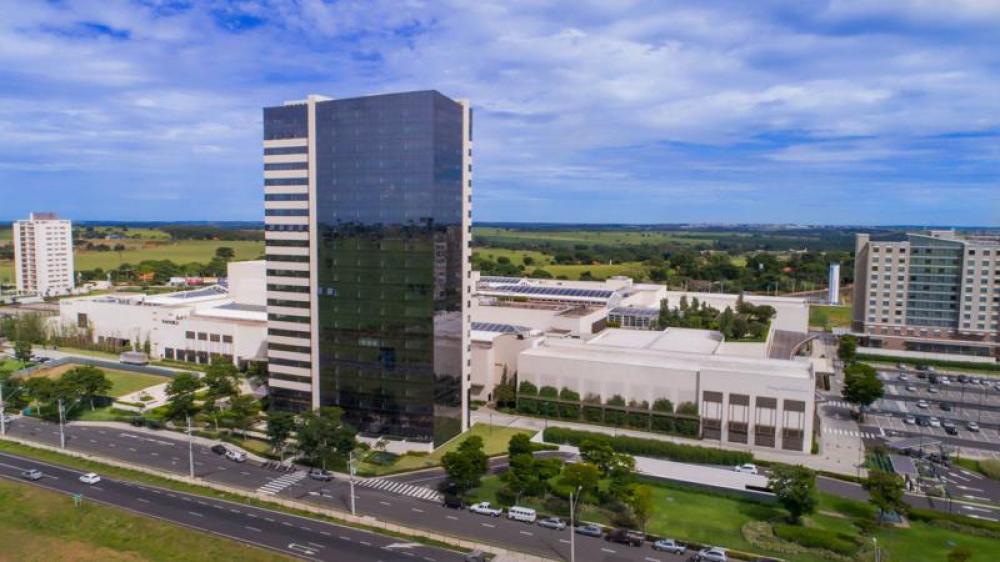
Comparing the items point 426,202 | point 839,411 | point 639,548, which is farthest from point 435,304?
point 839,411

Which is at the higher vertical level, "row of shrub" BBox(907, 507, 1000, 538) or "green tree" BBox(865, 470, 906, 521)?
"green tree" BBox(865, 470, 906, 521)

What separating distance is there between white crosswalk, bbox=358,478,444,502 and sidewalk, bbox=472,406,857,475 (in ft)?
66.2

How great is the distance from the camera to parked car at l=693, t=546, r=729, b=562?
46125mm

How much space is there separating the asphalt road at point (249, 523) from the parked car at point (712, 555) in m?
16.5

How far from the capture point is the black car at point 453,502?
55844 millimetres

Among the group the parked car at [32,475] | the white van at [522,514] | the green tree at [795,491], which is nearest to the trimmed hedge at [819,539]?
the green tree at [795,491]

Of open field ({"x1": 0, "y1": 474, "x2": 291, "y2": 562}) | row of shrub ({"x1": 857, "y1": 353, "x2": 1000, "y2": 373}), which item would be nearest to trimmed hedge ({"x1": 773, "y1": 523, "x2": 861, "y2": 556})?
open field ({"x1": 0, "y1": 474, "x2": 291, "y2": 562})

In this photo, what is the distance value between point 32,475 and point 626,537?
53434 mm

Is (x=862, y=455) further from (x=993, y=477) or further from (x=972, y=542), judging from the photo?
(x=972, y=542)

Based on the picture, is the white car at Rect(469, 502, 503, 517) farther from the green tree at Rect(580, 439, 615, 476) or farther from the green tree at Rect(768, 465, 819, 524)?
the green tree at Rect(768, 465, 819, 524)

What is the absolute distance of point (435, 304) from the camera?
6888cm

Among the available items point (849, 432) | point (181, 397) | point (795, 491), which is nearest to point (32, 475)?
point (181, 397)

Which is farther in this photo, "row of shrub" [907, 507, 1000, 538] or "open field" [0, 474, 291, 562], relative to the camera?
"row of shrub" [907, 507, 1000, 538]

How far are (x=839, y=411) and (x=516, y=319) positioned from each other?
4849cm
